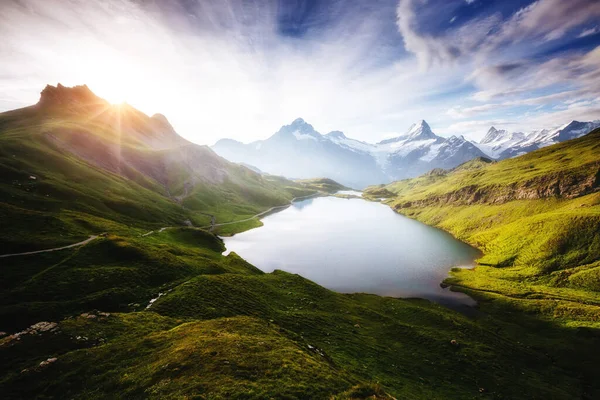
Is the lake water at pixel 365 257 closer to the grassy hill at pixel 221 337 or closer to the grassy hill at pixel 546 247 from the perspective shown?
the grassy hill at pixel 546 247

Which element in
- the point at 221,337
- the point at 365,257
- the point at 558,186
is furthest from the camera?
the point at 558,186

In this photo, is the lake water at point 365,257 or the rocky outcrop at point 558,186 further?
the rocky outcrop at point 558,186

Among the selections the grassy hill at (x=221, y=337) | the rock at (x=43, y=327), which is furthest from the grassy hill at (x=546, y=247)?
the rock at (x=43, y=327)

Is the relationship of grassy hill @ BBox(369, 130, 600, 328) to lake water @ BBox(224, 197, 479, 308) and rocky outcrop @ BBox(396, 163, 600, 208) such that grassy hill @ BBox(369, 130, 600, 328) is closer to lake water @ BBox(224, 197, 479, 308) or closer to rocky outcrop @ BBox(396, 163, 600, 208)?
rocky outcrop @ BBox(396, 163, 600, 208)

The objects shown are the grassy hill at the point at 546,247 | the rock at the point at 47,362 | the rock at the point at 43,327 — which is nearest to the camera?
the rock at the point at 47,362

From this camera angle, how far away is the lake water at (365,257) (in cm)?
9856

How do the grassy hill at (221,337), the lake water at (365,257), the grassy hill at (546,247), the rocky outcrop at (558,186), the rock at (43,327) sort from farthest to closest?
the rocky outcrop at (558,186), the lake water at (365,257), the grassy hill at (546,247), the rock at (43,327), the grassy hill at (221,337)

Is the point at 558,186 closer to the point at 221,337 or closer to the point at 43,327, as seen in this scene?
the point at 221,337

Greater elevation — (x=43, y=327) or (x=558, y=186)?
(x=558, y=186)

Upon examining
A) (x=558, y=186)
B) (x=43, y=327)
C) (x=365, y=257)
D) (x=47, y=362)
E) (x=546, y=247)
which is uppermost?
(x=558, y=186)

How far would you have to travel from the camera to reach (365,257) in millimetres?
132375

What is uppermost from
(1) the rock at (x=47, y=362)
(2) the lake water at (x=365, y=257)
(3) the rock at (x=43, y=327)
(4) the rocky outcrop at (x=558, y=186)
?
(4) the rocky outcrop at (x=558, y=186)

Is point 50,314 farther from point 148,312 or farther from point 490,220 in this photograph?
point 490,220

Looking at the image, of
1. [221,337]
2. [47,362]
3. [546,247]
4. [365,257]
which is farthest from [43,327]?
[546,247]
